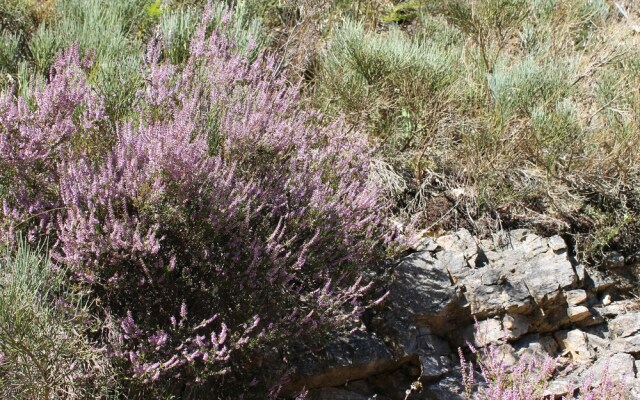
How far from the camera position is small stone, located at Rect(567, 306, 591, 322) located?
4.39m

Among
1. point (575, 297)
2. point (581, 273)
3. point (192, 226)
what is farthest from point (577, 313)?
point (192, 226)

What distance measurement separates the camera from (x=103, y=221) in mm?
3053

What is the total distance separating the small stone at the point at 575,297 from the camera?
4.43 m

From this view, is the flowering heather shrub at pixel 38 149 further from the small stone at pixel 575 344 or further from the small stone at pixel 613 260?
the small stone at pixel 613 260

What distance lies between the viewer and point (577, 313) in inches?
173

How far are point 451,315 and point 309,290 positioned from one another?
43.1 inches

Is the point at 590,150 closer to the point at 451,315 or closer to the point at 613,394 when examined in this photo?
the point at 451,315

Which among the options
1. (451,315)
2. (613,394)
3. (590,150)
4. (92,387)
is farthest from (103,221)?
(590,150)

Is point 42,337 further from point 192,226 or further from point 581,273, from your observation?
point 581,273

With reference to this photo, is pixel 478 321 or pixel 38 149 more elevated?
pixel 38 149

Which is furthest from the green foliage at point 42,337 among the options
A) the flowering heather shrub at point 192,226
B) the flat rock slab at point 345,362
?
the flat rock slab at point 345,362

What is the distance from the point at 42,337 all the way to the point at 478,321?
2593 mm

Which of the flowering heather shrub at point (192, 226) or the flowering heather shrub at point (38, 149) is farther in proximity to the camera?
the flowering heather shrub at point (38, 149)

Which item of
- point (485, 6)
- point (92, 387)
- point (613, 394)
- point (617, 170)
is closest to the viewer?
point (92, 387)
